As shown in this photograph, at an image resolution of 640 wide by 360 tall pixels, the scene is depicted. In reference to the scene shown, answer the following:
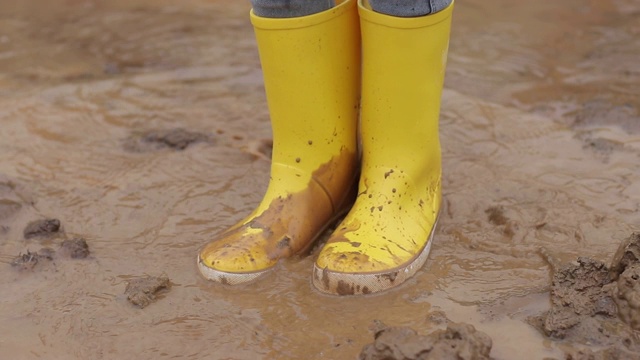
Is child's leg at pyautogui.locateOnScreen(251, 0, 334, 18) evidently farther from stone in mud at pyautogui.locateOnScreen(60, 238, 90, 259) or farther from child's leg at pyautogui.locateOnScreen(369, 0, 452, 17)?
stone in mud at pyautogui.locateOnScreen(60, 238, 90, 259)

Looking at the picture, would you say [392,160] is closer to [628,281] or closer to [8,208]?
[628,281]

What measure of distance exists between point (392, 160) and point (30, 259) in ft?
2.91

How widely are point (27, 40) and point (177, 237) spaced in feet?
6.98

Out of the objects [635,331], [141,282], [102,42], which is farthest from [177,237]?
[102,42]

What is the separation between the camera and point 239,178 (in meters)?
2.25

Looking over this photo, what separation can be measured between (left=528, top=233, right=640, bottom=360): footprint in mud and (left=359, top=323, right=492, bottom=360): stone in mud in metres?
0.17

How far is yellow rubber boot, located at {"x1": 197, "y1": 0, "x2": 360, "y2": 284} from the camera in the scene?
171 centimetres

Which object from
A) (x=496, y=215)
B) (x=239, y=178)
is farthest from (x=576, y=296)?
(x=239, y=178)

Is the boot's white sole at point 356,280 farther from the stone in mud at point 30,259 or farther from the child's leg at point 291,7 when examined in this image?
the stone in mud at point 30,259

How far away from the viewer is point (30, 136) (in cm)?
256

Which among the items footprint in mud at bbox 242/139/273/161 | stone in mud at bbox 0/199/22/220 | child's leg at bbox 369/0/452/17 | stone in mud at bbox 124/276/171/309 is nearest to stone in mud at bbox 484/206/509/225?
child's leg at bbox 369/0/452/17

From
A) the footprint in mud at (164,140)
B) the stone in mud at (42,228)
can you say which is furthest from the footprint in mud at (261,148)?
the stone in mud at (42,228)

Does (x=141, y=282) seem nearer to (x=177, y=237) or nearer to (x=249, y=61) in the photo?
(x=177, y=237)

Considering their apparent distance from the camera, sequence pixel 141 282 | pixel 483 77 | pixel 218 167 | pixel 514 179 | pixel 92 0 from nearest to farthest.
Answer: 1. pixel 141 282
2. pixel 514 179
3. pixel 218 167
4. pixel 483 77
5. pixel 92 0
